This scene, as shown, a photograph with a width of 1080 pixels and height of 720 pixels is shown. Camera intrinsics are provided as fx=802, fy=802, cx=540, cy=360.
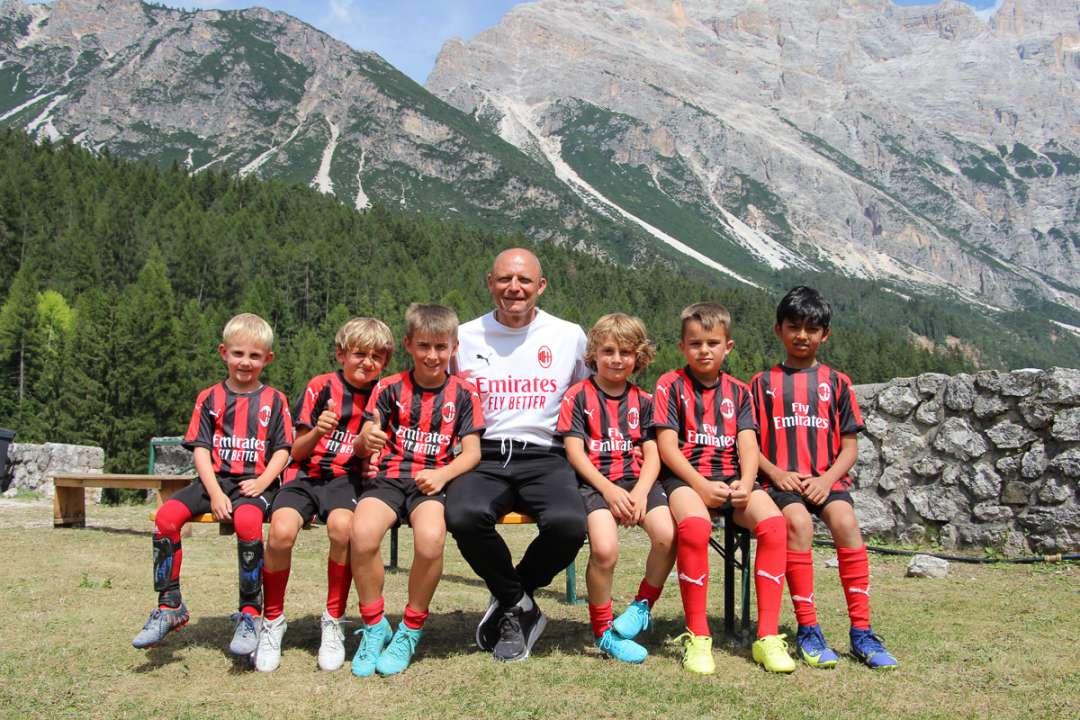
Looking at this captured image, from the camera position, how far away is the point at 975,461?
7.78 metres

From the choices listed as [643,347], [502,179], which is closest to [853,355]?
[643,347]

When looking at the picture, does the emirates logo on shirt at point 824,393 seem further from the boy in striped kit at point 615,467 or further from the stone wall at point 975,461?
the stone wall at point 975,461

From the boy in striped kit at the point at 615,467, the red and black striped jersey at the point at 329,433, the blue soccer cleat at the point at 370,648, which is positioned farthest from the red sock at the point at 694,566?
the red and black striped jersey at the point at 329,433

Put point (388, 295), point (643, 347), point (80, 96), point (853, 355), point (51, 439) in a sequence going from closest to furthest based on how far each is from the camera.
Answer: point (643, 347)
point (51, 439)
point (388, 295)
point (853, 355)
point (80, 96)

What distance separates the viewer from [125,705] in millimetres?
3225

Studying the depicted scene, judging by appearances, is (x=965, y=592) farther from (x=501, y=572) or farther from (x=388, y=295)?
(x=388, y=295)

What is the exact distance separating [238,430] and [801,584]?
300cm

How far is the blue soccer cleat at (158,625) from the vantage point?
12.2 feet

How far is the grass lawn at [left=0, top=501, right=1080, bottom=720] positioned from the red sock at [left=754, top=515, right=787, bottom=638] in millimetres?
326

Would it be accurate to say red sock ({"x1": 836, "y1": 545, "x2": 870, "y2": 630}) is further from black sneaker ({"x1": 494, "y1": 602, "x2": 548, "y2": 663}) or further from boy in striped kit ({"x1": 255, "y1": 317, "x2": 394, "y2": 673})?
boy in striped kit ({"x1": 255, "y1": 317, "x2": 394, "y2": 673})

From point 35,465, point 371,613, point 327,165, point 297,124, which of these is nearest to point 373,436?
point 371,613

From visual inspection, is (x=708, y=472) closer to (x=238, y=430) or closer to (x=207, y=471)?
(x=238, y=430)

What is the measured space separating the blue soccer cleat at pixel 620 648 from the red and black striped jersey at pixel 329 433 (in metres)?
→ 1.55

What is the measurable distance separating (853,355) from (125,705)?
82497 millimetres
